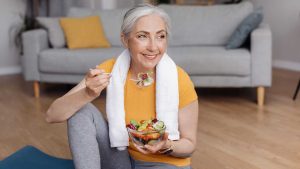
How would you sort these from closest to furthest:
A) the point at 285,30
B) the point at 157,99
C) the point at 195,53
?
the point at 157,99 → the point at 195,53 → the point at 285,30

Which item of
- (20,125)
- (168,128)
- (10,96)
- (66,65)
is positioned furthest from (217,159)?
(10,96)

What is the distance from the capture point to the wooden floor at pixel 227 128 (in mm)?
2395

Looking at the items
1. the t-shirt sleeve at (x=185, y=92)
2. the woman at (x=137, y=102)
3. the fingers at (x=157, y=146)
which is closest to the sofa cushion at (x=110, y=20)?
the woman at (x=137, y=102)

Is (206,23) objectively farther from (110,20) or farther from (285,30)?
(285,30)

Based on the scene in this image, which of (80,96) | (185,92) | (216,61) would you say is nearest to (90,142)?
(80,96)

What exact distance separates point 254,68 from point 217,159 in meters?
1.25

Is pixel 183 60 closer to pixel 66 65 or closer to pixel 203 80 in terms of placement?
pixel 203 80

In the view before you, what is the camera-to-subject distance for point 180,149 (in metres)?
1.49

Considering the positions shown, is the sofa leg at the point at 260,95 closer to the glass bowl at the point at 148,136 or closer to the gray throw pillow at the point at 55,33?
the gray throw pillow at the point at 55,33

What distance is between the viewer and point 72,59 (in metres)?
3.79

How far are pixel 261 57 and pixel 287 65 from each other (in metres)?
1.79

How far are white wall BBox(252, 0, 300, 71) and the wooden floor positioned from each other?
73 cm

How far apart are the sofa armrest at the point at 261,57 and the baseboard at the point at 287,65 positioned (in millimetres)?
1679

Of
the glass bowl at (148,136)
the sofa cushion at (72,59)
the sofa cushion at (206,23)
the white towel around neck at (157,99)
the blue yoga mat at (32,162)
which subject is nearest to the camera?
the glass bowl at (148,136)
